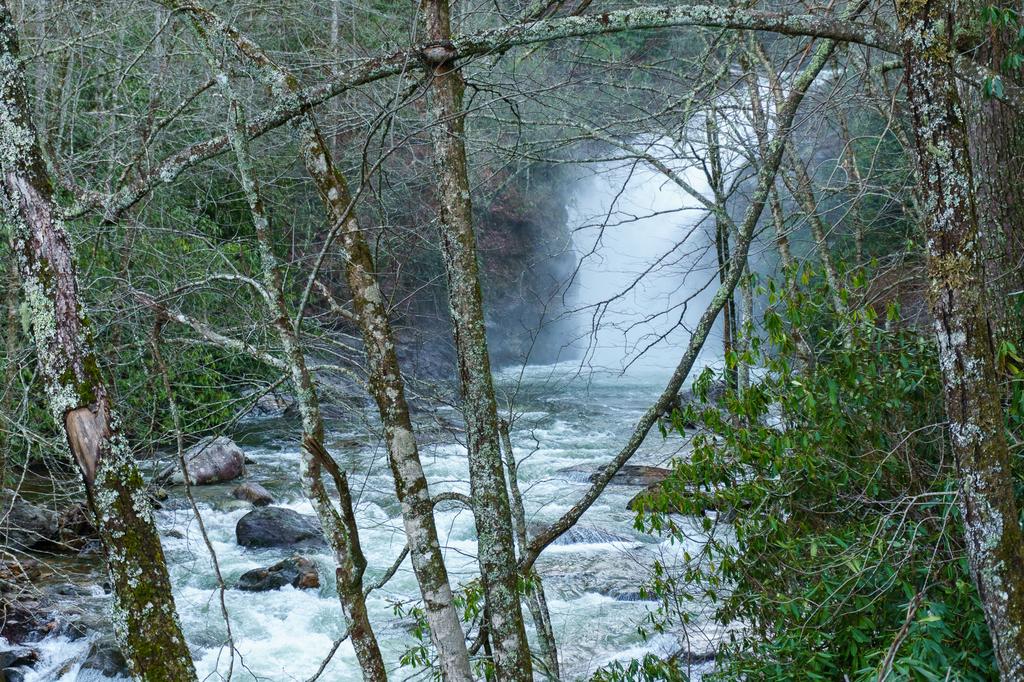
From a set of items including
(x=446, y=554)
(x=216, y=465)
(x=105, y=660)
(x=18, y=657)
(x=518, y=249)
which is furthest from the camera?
(x=518, y=249)

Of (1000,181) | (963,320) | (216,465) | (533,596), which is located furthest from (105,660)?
(1000,181)

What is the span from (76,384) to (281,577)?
6.15 metres

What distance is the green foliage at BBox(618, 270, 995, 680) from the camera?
13.4 feet

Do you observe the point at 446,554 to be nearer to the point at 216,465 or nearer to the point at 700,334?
the point at 216,465

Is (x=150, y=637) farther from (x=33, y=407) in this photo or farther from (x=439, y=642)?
(x=33, y=407)

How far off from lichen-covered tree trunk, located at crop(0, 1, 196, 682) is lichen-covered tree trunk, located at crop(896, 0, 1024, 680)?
268 cm

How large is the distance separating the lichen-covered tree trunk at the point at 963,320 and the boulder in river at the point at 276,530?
7.15 meters

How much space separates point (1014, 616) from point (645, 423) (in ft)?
5.59

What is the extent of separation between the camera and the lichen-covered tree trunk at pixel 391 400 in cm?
341

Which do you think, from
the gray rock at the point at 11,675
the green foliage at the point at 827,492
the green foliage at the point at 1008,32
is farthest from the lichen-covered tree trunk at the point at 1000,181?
the gray rock at the point at 11,675

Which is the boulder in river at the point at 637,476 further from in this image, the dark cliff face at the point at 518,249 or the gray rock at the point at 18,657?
the gray rock at the point at 18,657

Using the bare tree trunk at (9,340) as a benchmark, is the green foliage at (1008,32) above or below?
above

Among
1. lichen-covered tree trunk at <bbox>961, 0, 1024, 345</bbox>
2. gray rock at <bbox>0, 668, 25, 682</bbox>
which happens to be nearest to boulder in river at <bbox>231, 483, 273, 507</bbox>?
gray rock at <bbox>0, 668, 25, 682</bbox>

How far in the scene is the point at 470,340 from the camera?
3.35 m
